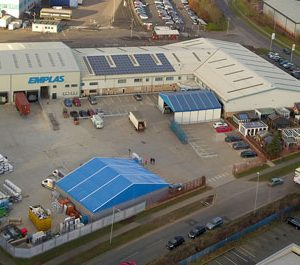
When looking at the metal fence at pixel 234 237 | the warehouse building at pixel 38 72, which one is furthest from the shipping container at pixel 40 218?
the warehouse building at pixel 38 72

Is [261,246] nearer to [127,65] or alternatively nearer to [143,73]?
[143,73]

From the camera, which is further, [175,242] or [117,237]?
[117,237]

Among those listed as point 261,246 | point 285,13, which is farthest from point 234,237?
point 285,13

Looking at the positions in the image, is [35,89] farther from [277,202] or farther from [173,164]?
[277,202]

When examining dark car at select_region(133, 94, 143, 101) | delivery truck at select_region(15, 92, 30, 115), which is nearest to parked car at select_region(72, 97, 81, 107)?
delivery truck at select_region(15, 92, 30, 115)

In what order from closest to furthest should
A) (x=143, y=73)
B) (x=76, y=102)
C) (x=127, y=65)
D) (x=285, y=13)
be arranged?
(x=76, y=102)
(x=143, y=73)
(x=127, y=65)
(x=285, y=13)

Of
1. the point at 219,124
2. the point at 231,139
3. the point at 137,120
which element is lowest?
the point at 231,139

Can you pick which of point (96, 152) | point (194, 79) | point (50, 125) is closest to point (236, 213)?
point (96, 152)
